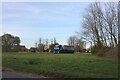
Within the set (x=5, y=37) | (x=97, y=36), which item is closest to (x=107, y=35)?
(x=97, y=36)

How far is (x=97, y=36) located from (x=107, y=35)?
2.16m

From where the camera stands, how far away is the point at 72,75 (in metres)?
18.3

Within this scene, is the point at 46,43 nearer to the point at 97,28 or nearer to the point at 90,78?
the point at 97,28

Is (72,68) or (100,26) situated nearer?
(72,68)

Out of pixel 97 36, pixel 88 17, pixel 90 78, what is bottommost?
pixel 90 78

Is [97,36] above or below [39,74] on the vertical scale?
above

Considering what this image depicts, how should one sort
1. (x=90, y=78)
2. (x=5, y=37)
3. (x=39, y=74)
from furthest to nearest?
(x=5, y=37)
(x=39, y=74)
(x=90, y=78)

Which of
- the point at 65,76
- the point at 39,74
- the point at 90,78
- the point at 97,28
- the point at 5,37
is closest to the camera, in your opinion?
the point at 90,78

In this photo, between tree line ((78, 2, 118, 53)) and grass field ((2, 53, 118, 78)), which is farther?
tree line ((78, 2, 118, 53))

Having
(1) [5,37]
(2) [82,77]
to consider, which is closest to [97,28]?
(1) [5,37]

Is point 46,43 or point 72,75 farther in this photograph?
point 46,43

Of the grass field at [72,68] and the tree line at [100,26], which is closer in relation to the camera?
the grass field at [72,68]

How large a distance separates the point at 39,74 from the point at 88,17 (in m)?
49.1

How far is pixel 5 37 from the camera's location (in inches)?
2992
